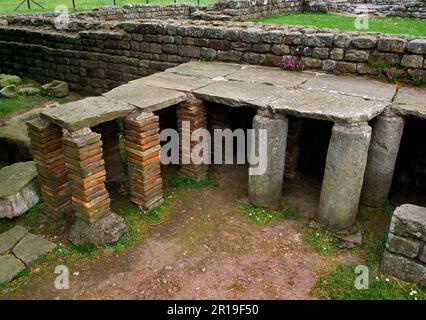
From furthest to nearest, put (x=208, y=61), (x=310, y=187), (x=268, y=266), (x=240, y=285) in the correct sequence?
(x=208, y=61)
(x=310, y=187)
(x=268, y=266)
(x=240, y=285)

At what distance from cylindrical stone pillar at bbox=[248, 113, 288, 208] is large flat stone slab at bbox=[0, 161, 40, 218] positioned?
3.30 metres

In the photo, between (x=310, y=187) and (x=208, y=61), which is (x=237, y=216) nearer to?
(x=310, y=187)

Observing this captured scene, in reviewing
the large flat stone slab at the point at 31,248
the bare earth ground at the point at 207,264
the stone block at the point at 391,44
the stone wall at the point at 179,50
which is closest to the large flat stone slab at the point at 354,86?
the stone wall at the point at 179,50

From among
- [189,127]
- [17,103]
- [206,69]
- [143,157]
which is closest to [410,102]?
[189,127]

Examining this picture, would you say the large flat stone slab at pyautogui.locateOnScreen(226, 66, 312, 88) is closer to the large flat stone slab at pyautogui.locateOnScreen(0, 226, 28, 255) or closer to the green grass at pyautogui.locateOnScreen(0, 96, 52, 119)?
the large flat stone slab at pyautogui.locateOnScreen(0, 226, 28, 255)

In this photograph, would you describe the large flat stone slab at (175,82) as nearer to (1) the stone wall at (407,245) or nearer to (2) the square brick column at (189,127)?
(2) the square brick column at (189,127)

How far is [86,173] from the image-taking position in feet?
15.3

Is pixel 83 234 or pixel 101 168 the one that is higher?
pixel 101 168

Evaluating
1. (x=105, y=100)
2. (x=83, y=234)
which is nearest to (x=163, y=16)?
(x=105, y=100)

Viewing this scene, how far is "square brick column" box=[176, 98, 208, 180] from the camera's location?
5805 mm

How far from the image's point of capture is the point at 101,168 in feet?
15.9

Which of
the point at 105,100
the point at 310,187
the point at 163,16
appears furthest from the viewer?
the point at 163,16

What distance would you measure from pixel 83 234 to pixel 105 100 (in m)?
1.85

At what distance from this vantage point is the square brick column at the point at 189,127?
5805 millimetres
